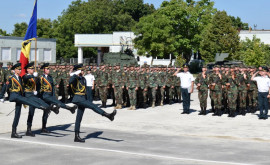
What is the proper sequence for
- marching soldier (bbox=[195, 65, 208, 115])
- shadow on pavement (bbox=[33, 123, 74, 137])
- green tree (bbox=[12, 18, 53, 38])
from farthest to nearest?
green tree (bbox=[12, 18, 53, 38]), marching soldier (bbox=[195, 65, 208, 115]), shadow on pavement (bbox=[33, 123, 74, 137])

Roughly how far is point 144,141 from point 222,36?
4881 cm

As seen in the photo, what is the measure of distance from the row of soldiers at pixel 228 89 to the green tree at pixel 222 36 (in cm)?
4029

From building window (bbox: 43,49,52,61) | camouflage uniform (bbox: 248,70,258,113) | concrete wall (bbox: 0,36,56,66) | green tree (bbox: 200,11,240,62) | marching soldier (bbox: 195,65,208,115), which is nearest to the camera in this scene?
marching soldier (bbox: 195,65,208,115)

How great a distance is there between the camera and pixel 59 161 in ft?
32.3

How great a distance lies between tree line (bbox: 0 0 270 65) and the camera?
58.4 metres

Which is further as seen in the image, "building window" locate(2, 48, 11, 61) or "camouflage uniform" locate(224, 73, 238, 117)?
"building window" locate(2, 48, 11, 61)

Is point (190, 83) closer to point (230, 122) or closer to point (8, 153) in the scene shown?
point (230, 122)

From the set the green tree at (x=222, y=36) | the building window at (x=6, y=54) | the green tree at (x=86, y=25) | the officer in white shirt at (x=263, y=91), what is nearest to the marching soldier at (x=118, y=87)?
the officer in white shirt at (x=263, y=91)

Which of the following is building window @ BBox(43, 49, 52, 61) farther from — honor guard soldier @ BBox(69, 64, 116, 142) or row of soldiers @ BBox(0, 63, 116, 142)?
honor guard soldier @ BBox(69, 64, 116, 142)

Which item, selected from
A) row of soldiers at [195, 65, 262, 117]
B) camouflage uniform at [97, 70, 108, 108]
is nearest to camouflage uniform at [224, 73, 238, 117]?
row of soldiers at [195, 65, 262, 117]

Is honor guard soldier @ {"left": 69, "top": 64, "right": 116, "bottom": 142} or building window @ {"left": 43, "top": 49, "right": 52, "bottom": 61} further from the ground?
building window @ {"left": 43, "top": 49, "right": 52, "bottom": 61}

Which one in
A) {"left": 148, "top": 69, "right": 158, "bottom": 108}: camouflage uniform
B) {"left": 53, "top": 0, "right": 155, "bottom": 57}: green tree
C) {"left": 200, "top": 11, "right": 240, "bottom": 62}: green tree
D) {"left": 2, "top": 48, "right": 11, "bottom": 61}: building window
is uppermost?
{"left": 53, "top": 0, "right": 155, "bottom": 57}: green tree

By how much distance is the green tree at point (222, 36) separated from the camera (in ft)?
194

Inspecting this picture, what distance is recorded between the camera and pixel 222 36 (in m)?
59.6
